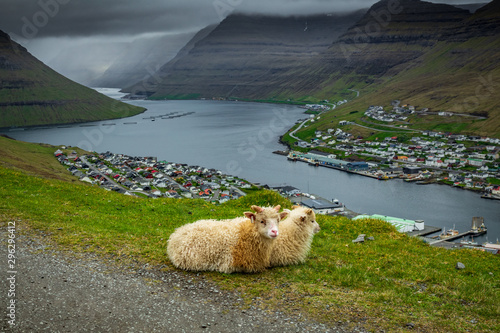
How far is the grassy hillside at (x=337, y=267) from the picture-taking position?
26.9 feet

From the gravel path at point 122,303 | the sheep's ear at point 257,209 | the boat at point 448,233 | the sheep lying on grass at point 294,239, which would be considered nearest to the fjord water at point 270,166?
the boat at point 448,233

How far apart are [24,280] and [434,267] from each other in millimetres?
10827

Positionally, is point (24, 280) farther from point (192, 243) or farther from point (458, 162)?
point (458, 162)

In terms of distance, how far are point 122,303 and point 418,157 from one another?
11368 centimetres

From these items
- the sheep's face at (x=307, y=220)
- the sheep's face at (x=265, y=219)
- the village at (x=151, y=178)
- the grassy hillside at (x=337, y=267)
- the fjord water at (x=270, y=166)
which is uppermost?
the sheep's face at (x=265, y=219)

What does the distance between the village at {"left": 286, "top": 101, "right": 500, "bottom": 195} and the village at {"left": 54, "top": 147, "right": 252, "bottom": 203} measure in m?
37.5

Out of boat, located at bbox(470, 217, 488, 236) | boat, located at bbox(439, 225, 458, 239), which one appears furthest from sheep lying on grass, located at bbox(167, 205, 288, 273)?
boat, located at bbox(470, 217, 488, 236)

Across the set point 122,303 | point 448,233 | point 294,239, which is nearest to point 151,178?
point 448,233

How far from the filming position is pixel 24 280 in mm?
8695

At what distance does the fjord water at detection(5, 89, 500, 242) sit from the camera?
67250 millimetres

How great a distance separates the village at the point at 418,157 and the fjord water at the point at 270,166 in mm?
5072

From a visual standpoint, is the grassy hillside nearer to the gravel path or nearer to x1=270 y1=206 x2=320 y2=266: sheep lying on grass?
x1=270 y1=206 x2=320 y2=266: sheep lying on grass

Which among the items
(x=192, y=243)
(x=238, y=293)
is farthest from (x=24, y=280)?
(x=238, y=293)

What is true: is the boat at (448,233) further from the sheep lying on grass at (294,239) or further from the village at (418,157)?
the sheep lying on grass at (294,239)
